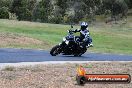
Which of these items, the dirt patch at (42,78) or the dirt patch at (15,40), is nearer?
the dirt patch at (42,78)

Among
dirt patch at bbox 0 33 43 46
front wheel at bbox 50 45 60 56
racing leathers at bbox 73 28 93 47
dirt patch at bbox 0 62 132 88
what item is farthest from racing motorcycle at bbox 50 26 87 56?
dirt patch at bbox 0 33 43 46

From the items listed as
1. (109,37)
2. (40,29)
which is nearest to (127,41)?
(109,37)

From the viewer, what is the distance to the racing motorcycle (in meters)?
24.3

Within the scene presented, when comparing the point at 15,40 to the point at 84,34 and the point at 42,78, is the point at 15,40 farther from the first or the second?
the point at 42,78

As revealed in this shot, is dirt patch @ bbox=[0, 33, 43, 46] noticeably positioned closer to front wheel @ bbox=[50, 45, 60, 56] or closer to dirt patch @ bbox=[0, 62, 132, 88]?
front wheel @ bbox=[50, 45, 60, 56]

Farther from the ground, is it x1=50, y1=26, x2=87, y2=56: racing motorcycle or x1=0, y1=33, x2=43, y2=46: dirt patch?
x1=50, y1=26, x2=87, y2=56: racing motorcycle

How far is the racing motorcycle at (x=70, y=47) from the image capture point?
2430 centimetres

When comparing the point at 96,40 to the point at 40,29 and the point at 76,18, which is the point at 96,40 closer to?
the point at 40,29

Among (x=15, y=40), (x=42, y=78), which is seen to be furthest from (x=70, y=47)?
(x=42, y=78)

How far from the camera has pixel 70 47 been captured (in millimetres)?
24953

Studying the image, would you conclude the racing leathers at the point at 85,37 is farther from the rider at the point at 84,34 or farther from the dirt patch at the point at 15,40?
the dirt patch at the point at 15,40

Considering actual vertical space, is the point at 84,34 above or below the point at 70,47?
above

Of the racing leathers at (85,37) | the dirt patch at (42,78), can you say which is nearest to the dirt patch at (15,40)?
the racing leathers at (85,37)

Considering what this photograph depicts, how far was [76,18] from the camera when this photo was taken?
261 feet
